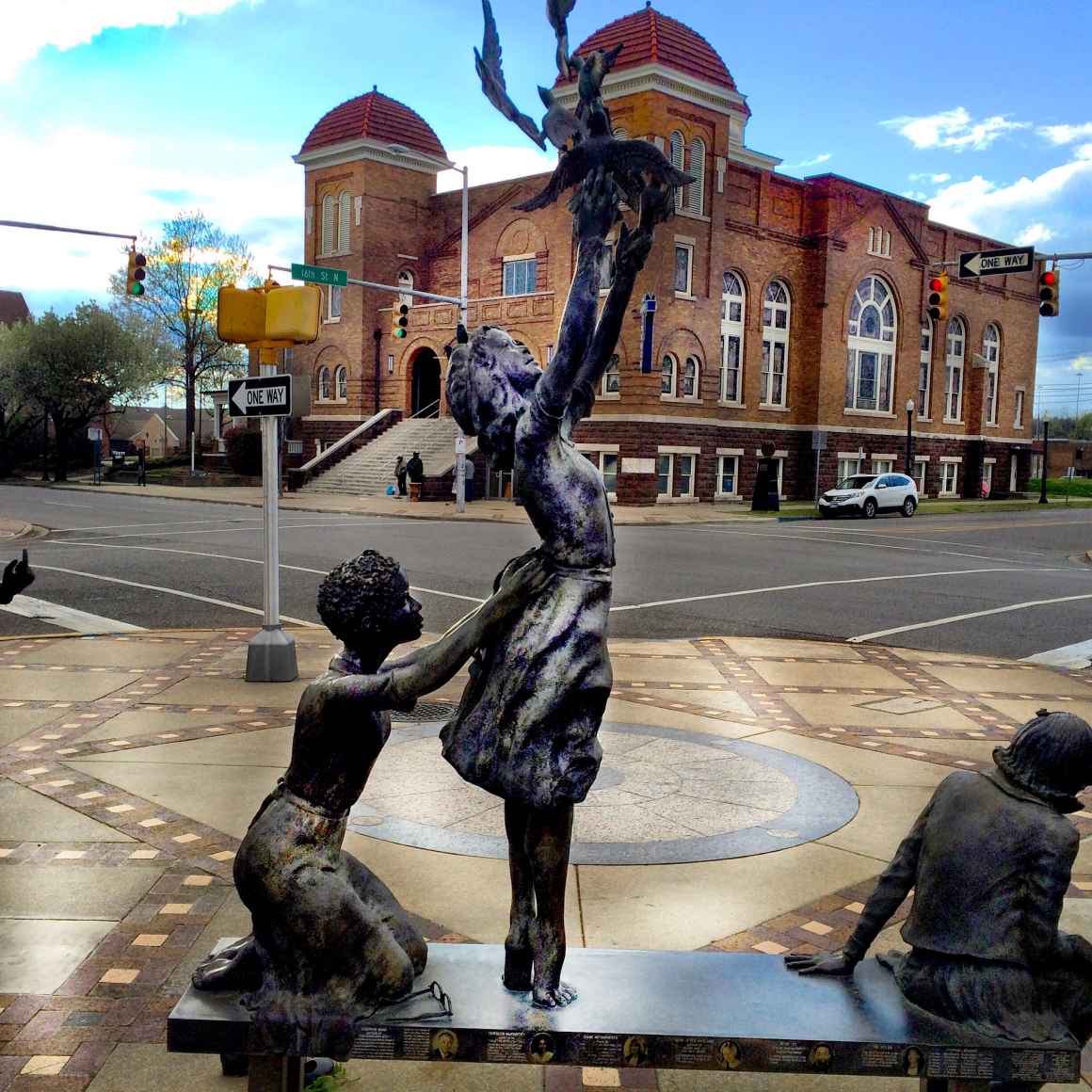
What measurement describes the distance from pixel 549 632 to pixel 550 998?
952mm

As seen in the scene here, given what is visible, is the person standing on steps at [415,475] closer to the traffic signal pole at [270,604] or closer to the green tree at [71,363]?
the traffic signal pole at [270,604]

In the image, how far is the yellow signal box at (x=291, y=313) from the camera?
8.20 metres

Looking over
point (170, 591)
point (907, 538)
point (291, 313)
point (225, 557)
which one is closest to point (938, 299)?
point (907, 538)

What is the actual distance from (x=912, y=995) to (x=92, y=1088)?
230 centimetres

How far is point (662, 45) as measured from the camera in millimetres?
33844

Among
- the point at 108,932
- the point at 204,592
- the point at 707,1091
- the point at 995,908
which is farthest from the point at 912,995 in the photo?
the point at 204,592

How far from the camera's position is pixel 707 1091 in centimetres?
312

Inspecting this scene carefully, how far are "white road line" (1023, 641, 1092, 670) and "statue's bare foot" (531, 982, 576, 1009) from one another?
28.1ft

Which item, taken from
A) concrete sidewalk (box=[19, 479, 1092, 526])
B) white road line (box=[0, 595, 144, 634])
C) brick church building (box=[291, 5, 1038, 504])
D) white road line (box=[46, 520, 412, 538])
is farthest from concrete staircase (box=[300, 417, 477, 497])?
white road line (box=[0, 595, 144, 634])

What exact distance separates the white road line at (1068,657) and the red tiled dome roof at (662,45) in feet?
90.8

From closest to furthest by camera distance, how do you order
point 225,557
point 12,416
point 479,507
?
point 225,557 → point 479,507 → point 12,416

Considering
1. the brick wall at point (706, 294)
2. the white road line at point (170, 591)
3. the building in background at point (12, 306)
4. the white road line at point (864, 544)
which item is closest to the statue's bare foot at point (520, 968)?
the white road line at point (170, 591)

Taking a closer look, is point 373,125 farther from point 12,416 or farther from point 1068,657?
point 1068,657

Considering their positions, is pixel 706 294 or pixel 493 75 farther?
pixel 706 294
